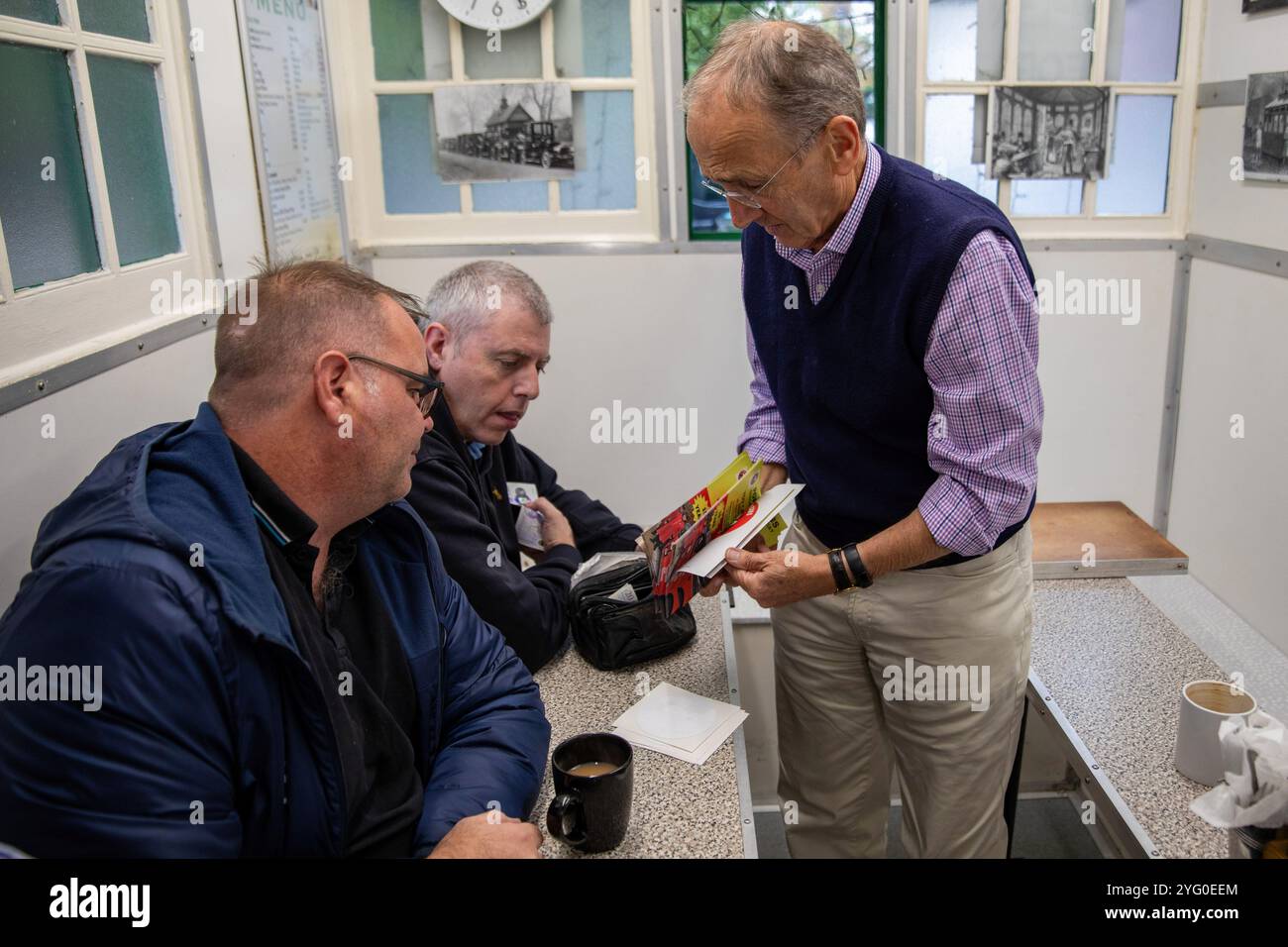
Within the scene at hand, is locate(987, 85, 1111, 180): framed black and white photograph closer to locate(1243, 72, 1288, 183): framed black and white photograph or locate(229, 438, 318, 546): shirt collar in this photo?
locate(1243, 72, 1288, 183): framed black and white photograph

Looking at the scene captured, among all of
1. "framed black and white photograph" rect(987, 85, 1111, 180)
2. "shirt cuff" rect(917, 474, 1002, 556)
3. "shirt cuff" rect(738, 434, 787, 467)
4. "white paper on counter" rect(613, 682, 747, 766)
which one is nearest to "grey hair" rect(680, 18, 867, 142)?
"shirt cuff" rect(917, 474, 1002, 556)

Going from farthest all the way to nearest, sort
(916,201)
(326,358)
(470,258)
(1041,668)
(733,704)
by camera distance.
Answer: (470,258), (1041,668), (733,704), (916,201), (326,358)

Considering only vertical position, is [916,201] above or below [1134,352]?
above

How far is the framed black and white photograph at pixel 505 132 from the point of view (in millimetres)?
3051

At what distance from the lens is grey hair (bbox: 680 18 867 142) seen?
1339 millimetres

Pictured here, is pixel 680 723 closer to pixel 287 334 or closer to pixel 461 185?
pixel 287 334

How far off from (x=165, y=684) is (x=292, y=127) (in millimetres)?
2062

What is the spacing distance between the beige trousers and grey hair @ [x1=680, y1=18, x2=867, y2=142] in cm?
73

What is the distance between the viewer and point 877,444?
156 centimetres

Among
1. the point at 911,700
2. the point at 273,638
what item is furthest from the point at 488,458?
the point at 273,638

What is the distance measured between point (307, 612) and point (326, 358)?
29 centimetres

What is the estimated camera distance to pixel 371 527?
1339mm
